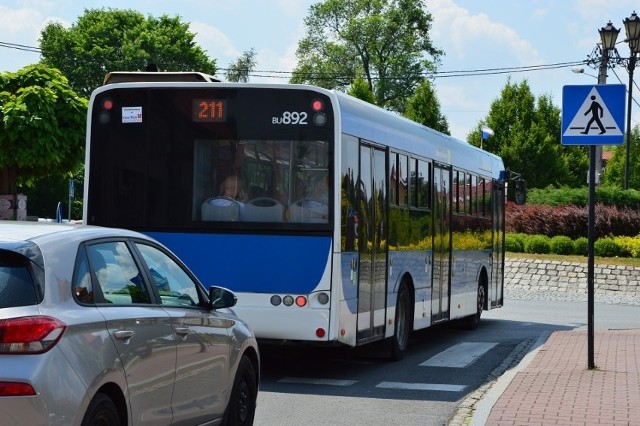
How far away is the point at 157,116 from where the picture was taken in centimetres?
1337

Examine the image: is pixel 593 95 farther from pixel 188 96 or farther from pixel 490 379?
pixel 188 96

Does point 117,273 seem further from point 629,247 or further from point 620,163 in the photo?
point 620,163

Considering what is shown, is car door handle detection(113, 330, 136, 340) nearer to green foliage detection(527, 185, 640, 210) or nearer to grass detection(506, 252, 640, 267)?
grass detection(506, 252, 640, 267)

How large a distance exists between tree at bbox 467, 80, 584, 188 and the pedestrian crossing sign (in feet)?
186

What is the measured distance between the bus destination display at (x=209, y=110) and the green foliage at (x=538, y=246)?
28504 mm

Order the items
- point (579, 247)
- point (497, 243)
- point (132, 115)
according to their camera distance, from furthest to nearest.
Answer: point (579, 247) < point (497, 243) < point (132, 115)

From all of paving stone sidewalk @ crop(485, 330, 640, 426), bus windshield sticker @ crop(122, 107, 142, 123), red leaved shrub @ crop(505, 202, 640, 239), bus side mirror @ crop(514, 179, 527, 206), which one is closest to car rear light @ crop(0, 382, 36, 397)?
paving stone sidewalk @ crop(485, 330, 640, 426)

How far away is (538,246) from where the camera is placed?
40562 millimetres

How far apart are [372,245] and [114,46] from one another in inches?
2547

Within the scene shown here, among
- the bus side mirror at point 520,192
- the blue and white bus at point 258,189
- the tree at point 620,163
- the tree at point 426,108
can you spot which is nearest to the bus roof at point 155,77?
the blue and white bus at point 258,189

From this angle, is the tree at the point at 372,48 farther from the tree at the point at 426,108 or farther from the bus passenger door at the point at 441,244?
the bus passenger door at the point at 441,244

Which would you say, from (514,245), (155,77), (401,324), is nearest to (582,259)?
(514,245)

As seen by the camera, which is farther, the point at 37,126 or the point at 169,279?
the point at 37,126

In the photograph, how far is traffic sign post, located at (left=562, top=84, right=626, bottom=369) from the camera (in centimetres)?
1380
